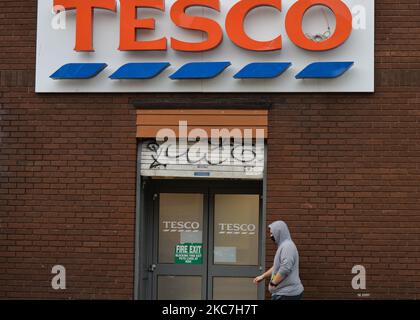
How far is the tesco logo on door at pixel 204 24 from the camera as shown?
29.9 feet

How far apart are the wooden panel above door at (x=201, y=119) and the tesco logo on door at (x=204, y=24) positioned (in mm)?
781

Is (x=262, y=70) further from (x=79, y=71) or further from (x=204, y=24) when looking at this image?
(x=79, y=71)

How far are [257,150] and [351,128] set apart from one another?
119cm

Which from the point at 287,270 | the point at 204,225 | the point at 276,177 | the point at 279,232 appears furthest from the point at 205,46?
the point at 287,270

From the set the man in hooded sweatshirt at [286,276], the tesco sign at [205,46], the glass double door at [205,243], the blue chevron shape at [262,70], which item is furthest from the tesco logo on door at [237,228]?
the blue chevron shape at [262,70]

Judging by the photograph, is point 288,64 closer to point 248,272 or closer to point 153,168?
point 153,168

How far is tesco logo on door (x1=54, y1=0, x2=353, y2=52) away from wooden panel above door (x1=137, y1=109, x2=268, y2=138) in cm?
78

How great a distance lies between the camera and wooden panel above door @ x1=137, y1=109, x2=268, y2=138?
9.31 metres

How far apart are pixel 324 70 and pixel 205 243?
273 cm

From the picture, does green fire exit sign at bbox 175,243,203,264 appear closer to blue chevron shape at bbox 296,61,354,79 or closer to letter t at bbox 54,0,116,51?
blue chevron shape at bbox 296,61,354,79

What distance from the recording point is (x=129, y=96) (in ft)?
31.1

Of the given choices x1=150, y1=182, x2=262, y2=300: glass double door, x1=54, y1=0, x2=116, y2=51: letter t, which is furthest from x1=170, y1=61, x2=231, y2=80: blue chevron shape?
x1=150, y1=182, x2=262, y2=300: glass double door

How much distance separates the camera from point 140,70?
9352 millimetres

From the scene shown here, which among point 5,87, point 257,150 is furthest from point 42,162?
point 257,150
